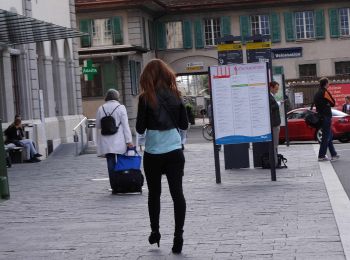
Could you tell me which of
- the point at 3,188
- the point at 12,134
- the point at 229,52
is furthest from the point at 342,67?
the point at 3,188

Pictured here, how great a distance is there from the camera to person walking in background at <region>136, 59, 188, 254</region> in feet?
29.9

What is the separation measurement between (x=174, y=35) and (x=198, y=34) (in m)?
1.55

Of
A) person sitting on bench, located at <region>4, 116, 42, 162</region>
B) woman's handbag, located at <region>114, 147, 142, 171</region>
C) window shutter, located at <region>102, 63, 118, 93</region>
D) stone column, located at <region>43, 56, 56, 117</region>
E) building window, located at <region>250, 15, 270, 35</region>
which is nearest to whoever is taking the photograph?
woman's handbag, located at <region>114, 147, 142, 171</region>

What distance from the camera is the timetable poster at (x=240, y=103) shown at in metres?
16.2

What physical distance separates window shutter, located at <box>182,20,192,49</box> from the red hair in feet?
164

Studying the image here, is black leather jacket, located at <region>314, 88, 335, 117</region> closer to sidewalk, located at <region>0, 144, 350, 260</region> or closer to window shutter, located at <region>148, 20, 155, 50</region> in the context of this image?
sidewalk, located at <region>0, 144, 350, 260</region>

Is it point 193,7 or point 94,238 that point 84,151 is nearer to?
point 94,238

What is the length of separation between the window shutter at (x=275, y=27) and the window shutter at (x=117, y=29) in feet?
30.1

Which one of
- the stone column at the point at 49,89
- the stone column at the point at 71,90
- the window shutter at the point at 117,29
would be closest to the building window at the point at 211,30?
the window shutter at the point at 117,29

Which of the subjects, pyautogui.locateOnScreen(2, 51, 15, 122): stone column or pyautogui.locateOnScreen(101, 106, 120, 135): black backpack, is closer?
pyautogui.locateOnScreen(101, 106, 120, 135): black backpack

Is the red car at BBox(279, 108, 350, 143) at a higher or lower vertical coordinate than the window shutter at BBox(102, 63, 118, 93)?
lower

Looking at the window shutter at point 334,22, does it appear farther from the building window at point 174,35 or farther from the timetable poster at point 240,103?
the timetable poster at point 240,103

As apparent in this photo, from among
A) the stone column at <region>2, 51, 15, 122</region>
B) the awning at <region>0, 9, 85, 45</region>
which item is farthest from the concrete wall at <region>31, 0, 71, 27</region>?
the awning at <region>0, 9, 85, 45</region>

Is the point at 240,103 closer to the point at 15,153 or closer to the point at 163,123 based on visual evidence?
the point at 163,123
